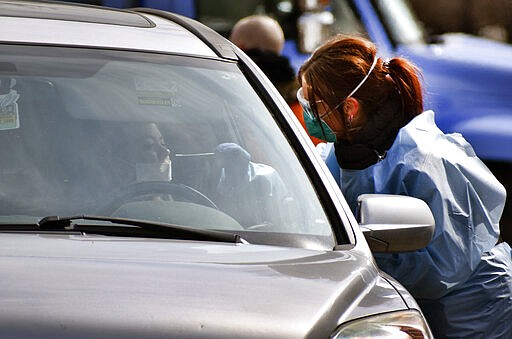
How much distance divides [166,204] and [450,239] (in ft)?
3.40

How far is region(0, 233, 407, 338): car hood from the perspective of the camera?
9.32 feet

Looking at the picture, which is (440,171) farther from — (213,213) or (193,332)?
(193,332)

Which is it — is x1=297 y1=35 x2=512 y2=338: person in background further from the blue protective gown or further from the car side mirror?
the car side mirror

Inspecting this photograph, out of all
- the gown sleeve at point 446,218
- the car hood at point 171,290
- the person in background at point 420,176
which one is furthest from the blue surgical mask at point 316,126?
the car hood at point 171,290

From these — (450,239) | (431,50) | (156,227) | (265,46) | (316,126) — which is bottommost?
(431,50)

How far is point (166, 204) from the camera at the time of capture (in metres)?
3.72

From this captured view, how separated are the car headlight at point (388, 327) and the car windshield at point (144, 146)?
48cm

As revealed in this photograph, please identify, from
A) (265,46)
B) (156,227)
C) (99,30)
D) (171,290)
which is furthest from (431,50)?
(171,290)

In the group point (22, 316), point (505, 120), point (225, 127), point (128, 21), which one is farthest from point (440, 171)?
point (505, 120)

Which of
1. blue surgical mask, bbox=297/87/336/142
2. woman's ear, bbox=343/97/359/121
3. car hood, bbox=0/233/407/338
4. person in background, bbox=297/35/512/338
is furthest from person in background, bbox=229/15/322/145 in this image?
car hood, bbox=0/233/407/338

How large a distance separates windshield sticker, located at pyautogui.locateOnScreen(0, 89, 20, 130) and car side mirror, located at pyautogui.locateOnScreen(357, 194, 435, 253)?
992 mm

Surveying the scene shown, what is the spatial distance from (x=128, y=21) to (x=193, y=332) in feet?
5.92

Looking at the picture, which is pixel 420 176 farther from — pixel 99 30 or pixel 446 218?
pixel 99 30

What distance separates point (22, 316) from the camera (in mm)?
2805
